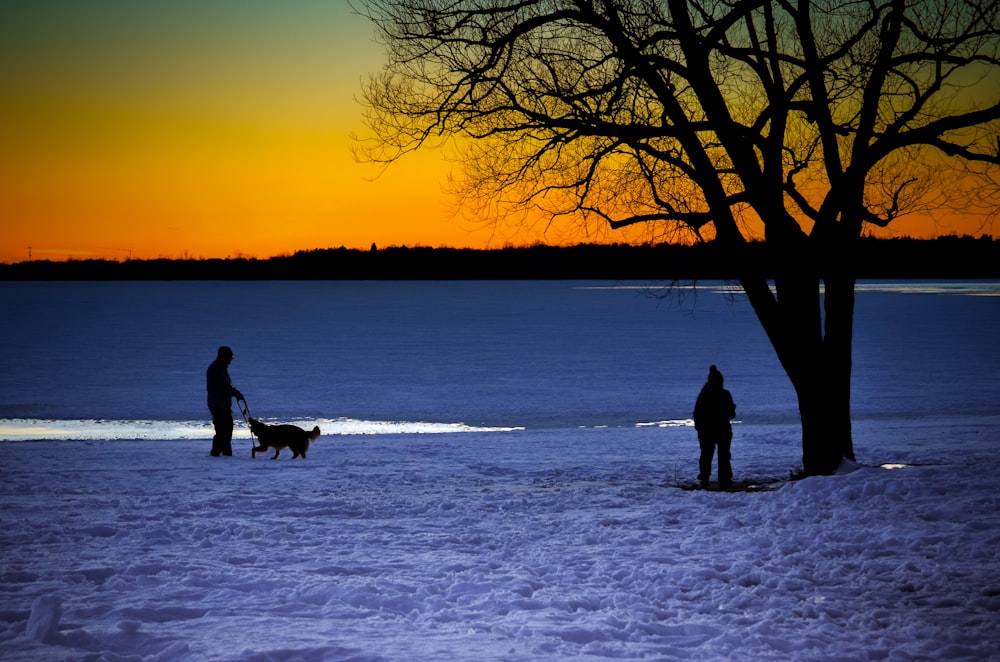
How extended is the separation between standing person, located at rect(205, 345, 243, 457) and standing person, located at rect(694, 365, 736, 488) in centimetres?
724

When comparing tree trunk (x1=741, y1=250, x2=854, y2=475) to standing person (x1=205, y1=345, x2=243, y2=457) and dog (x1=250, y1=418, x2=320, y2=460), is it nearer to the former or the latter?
dog (x1=250, y1=418, x2=320, y2=460)

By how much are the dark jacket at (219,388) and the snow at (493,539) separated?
2.92ft

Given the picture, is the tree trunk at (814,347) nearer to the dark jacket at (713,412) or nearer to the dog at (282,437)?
the dark jacket at (713,412)

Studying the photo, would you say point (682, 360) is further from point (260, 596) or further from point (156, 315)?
point (156, 315)

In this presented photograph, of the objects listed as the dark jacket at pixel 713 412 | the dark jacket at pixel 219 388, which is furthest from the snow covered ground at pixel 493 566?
the dark jacket at pixel 219 388

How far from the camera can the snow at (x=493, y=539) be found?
6.52 m

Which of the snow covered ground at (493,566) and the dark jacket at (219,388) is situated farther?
the dark jacket at (219,388)

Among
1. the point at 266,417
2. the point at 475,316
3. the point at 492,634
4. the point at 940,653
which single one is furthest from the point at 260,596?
the point at 475,316

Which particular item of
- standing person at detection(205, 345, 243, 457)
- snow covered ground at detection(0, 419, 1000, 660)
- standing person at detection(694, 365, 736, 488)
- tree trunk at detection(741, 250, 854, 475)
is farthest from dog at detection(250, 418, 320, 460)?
tree trunk at detection(741, 250, 854, 475)

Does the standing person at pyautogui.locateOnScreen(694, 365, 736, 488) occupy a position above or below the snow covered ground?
above

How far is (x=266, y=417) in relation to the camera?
71.9 ft

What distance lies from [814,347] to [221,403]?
29.3ft

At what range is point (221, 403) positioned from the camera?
616 inches

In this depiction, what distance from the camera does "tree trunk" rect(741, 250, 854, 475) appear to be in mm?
12734
